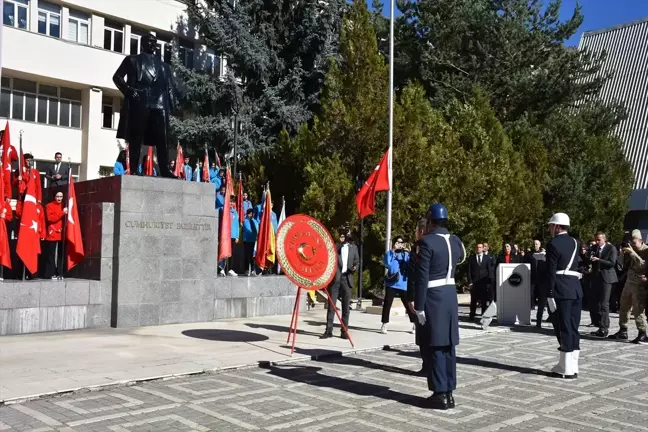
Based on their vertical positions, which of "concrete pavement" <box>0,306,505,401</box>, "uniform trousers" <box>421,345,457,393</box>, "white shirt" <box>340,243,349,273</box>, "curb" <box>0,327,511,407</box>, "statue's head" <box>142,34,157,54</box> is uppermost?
"statue's head" <box>142,34,157,54</box>

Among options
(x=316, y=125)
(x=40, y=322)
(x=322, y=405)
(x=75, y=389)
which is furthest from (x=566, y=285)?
(x=316, y=125)

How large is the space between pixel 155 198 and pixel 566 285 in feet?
23.9

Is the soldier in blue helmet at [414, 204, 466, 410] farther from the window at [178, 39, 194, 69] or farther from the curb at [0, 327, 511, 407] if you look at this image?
the window at [178, 39, 194, 69]

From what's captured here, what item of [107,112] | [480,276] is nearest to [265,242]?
[480,276]

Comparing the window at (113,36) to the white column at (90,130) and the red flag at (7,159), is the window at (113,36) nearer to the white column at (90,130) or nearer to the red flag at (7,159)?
the white column at (90,130)

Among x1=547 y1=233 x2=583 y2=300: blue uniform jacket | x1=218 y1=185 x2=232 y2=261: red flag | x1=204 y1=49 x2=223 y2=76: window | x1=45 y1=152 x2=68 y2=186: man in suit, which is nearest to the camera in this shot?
x1=547 y1=233 x2=583 y2=300: blue uniform jacket

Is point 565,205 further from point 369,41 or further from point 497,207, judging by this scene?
point 369,41

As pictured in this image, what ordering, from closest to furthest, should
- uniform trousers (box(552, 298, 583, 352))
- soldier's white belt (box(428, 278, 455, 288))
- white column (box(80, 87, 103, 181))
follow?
soldier's white belt (box(428, 278, 455, 288)), uniform trousers (box(552, 298, 583, 352)), white column (box(80, 87, 103, 181))

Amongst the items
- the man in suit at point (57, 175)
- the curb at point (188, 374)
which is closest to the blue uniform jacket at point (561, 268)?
the curb at point (188, 374)

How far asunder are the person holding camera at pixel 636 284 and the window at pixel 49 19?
935 inches

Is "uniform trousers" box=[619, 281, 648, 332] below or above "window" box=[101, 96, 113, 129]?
Result: below

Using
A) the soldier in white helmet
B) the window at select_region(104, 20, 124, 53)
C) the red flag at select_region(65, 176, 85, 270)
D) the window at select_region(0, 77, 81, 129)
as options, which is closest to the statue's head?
the red flag at select_region(65, 176, 85, 270)

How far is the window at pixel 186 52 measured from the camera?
31.6 m

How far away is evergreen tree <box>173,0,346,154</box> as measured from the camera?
27.5 m
